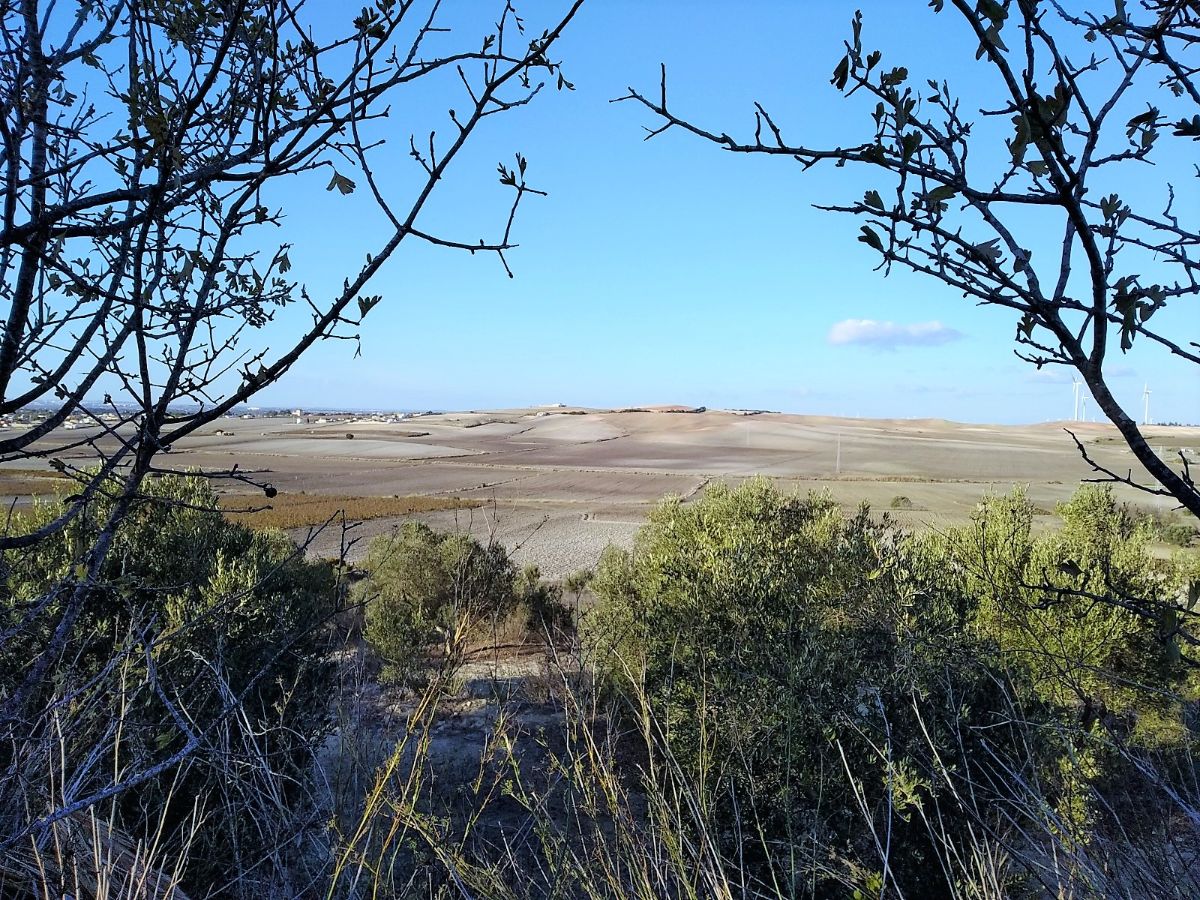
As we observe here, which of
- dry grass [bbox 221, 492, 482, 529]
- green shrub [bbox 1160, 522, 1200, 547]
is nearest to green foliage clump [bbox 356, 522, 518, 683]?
dry grass [bbox 221, 492, 482, 529]

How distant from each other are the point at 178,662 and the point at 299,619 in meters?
2.35

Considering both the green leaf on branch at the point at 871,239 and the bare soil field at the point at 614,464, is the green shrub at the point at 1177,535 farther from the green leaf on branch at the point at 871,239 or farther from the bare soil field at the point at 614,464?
the green leaf on branch at the point at 871,239

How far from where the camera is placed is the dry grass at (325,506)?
3378 cm

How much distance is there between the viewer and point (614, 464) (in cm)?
7600

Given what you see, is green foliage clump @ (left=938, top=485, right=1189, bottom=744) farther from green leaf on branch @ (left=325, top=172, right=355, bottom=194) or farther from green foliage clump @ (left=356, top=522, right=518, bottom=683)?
green foliage clump @ (left=356, top=522, right=518, bottom=683)

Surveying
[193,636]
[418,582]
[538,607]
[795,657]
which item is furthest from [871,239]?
[538,607]

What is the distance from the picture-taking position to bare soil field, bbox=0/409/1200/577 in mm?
37469

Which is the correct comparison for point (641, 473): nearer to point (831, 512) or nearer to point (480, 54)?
point (831, 512)

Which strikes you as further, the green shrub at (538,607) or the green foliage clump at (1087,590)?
the green shrub at (538,607)

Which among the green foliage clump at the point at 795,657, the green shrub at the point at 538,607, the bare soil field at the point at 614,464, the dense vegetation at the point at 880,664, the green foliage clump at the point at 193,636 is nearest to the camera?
the dense vegetation at the point at 880,664

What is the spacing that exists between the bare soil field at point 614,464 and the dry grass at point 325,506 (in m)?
0.81

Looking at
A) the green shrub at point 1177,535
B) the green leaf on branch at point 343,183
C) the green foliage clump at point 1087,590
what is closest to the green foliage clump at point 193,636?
the green leaf on branch at point 343,183

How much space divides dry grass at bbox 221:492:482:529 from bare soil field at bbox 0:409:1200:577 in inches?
32.0

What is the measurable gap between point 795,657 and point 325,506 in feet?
121
